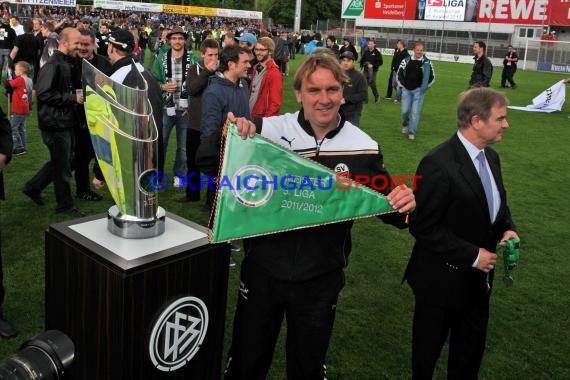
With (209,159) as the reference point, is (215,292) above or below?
below

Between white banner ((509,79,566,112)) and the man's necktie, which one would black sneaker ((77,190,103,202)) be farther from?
white banner ((509,79,566,112))

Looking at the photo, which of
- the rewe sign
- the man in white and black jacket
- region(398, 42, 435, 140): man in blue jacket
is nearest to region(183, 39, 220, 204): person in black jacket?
the man in white and black jacket

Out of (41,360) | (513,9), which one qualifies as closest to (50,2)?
(513,9)

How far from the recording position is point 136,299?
1955mm

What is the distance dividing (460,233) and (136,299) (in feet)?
5.27

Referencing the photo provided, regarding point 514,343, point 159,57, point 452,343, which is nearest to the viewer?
point 452,343

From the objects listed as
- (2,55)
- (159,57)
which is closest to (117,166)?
(159,57)

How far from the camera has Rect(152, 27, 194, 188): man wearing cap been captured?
21.0 feet

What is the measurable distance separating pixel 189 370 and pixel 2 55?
13.2 metres

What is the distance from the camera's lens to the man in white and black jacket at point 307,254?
7.38 ft

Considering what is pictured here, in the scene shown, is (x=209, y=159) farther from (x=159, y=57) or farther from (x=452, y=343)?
(x=159, y=57)

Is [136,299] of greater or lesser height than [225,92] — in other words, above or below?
below

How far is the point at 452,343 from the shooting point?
2.88 metres

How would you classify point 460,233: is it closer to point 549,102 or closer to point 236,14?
point 549,102
